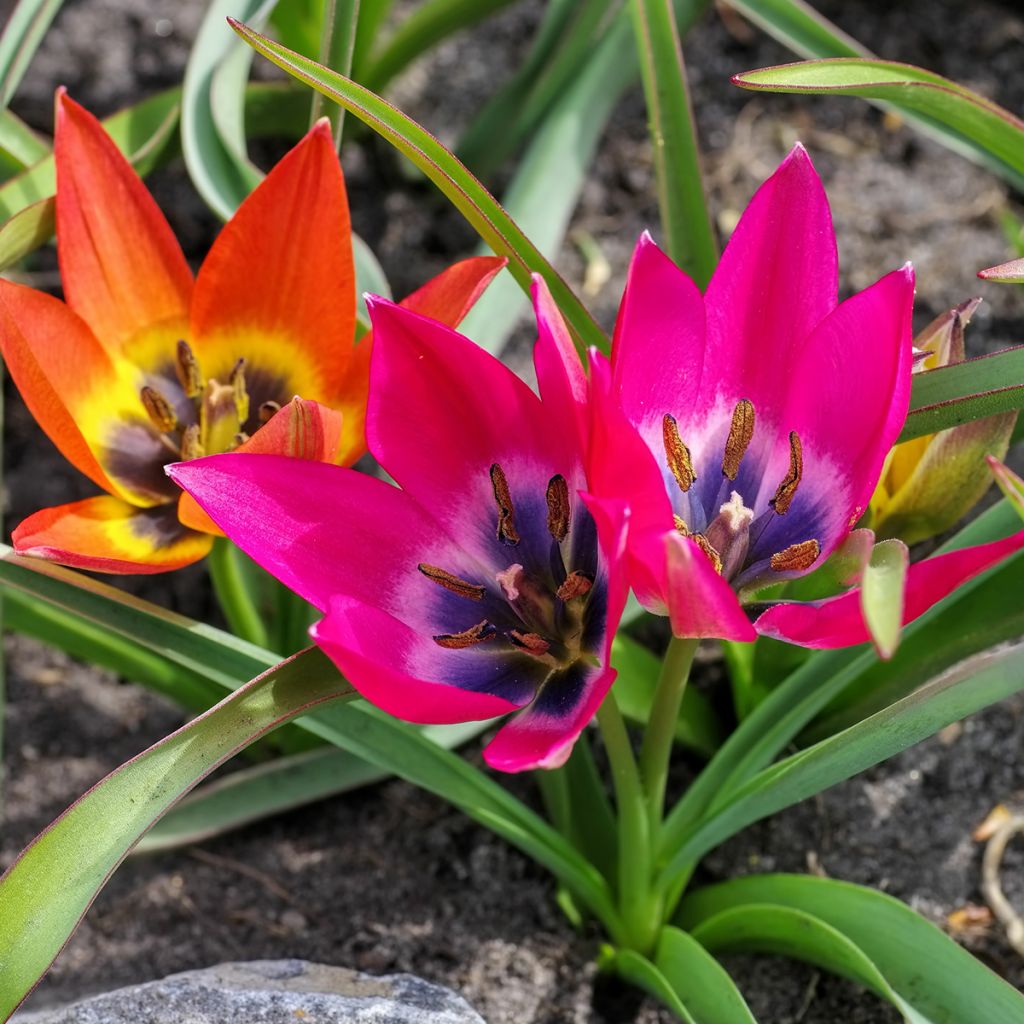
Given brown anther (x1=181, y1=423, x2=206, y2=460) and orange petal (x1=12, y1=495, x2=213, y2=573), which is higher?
brown anther (x1=181, y1=423, x2=206, y2=460)

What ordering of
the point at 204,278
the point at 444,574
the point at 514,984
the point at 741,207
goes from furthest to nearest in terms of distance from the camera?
the point at 741,207, the point at 514,984, the point at 204,278, the point at 444,574

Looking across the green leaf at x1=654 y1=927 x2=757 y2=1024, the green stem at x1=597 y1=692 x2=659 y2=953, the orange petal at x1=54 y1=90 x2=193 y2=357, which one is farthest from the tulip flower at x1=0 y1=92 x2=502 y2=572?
the green leaf at x1=654 y1=927 x2=757 y2=1024

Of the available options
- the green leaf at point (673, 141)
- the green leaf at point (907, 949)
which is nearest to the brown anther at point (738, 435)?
the green leaf at point (673, 141)

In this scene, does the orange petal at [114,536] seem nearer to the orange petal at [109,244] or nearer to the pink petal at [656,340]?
the orange petal at [109,244]

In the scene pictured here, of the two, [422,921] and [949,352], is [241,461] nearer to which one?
[949,352]

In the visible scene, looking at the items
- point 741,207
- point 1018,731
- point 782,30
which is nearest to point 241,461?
point 782,30

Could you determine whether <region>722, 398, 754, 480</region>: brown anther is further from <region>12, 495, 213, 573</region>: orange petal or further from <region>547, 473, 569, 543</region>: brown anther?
<region>12, 495, 213, 573</region>: orange petal
